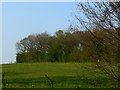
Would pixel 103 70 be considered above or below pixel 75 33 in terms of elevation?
below

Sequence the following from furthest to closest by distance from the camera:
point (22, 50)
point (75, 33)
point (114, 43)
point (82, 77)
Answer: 1. point (22, 50)
2. point (82, 77)
3. point (75, 33)
4. point (114, 43)

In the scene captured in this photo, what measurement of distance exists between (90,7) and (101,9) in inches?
9.6

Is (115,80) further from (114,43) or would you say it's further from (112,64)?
(114,43)

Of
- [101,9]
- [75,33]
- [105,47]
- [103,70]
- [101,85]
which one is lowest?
[101,85]

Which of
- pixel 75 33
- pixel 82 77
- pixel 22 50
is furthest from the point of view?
pixel 22 50

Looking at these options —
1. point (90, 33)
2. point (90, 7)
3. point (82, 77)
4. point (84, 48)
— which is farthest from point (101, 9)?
point (82, 77)

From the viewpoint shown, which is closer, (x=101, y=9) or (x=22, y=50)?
(x=101, y=9)

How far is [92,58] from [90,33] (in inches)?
23.5

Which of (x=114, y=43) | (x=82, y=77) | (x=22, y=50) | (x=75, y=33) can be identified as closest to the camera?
(x=114, y=43)

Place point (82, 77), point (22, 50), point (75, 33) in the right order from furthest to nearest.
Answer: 1. point (22, 50)
2. point (82, 77)
3. point (75, 33)

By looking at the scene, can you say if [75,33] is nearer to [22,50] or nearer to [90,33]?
[90,33]

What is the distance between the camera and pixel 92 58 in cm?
548

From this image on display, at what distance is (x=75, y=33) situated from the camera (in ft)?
17.9

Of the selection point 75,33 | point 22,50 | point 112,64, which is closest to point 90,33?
point 75,33
